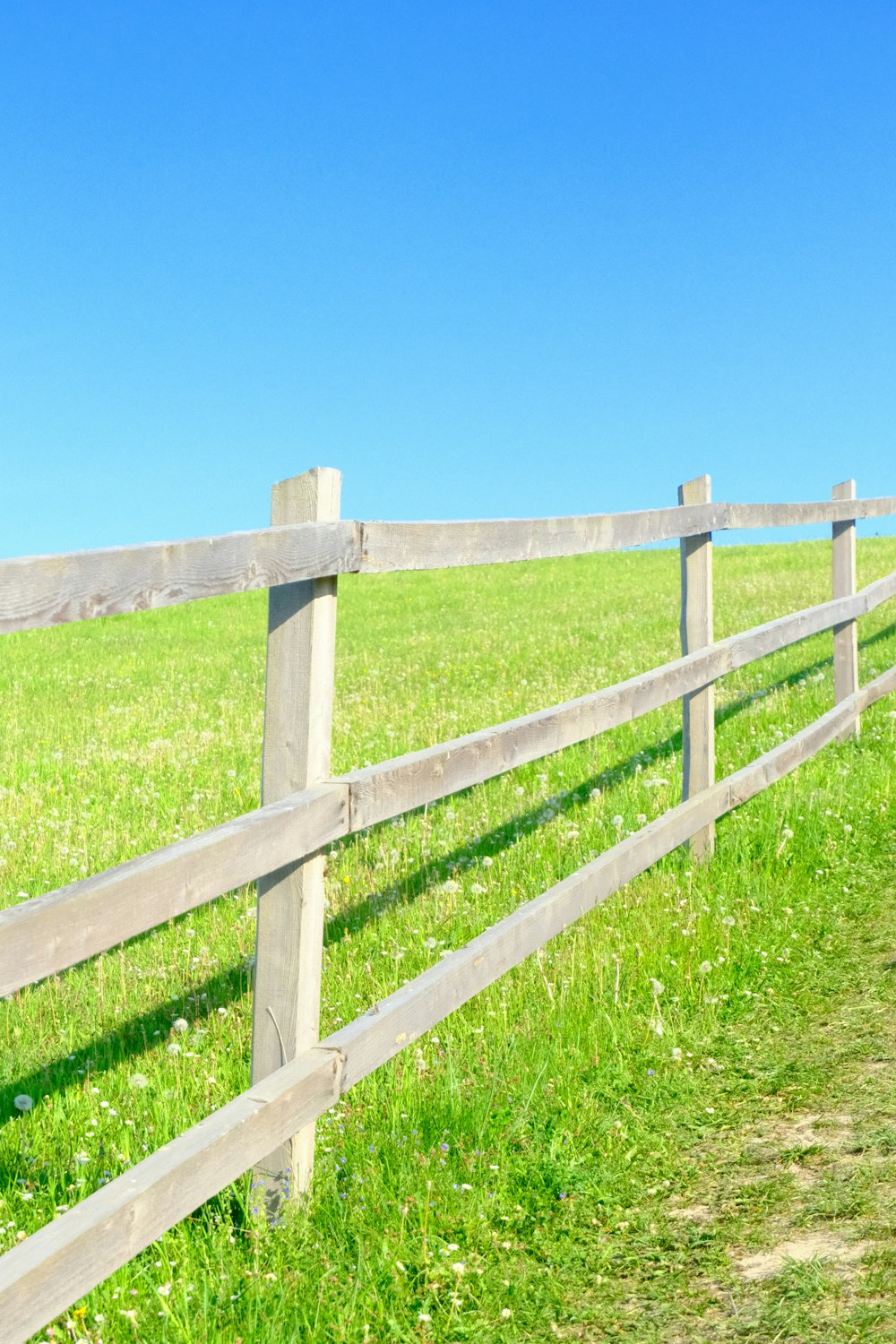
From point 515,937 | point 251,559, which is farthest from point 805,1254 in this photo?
point 251,559

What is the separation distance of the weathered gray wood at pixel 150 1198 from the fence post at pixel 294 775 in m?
0.20

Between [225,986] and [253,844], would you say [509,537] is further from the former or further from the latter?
[225,986]

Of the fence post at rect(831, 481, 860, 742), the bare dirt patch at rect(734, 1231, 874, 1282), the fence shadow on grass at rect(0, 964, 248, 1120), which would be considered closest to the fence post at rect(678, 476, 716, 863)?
the fence shadow on grass at rect(0, 964, 248, 1120)

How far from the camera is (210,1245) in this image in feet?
12.7

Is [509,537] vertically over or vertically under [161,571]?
over

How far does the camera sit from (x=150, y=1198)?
3162 mm

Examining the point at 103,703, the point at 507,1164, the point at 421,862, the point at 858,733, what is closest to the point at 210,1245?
the point at 507,1164

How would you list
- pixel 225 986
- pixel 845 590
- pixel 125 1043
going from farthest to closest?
pixel 845 590
pixel 225 986
pixel 125 1043

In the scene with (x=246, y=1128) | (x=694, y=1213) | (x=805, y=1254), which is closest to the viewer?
(x=246, y=1128)

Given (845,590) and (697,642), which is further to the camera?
(845,590)

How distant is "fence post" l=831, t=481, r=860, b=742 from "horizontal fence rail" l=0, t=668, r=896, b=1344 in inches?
243

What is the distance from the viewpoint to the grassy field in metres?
3.67

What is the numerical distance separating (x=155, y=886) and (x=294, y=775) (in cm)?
85

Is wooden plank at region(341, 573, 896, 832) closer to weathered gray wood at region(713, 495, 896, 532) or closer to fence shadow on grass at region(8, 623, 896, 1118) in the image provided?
weathered gray wood at region(713, 495, 896, 532)
